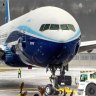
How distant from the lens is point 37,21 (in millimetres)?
26266

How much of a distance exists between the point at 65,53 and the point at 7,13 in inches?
1293

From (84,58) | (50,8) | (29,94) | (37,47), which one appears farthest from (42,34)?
(84,58)

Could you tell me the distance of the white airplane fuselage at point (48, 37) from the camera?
23.7 meters

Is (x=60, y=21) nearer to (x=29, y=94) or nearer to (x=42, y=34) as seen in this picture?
(x=42, y=34)

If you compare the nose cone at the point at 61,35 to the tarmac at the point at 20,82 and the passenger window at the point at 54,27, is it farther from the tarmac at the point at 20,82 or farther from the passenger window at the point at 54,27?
the tarmac at the point at 20,82

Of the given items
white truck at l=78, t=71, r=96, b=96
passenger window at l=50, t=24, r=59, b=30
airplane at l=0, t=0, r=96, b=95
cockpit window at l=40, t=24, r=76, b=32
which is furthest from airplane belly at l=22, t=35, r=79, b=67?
white truck at l=78, t=71, r=96, b=96

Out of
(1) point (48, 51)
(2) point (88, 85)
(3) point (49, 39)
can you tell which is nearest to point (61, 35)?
(3) point (49, 39)

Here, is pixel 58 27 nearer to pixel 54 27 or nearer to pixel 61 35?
pixel 54 27

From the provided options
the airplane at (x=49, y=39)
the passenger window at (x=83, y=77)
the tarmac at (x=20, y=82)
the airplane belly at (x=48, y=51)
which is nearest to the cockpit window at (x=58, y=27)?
the airplane at (x=49, y=39)

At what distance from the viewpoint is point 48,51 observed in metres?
24.3

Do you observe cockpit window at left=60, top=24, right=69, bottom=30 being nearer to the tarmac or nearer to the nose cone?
the nose cone

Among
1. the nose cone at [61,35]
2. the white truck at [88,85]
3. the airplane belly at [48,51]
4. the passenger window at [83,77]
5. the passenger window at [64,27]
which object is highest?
the passenger window at [64,27]

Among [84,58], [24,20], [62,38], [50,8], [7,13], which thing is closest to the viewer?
[62,38]

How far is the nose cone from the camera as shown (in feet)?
76.5
